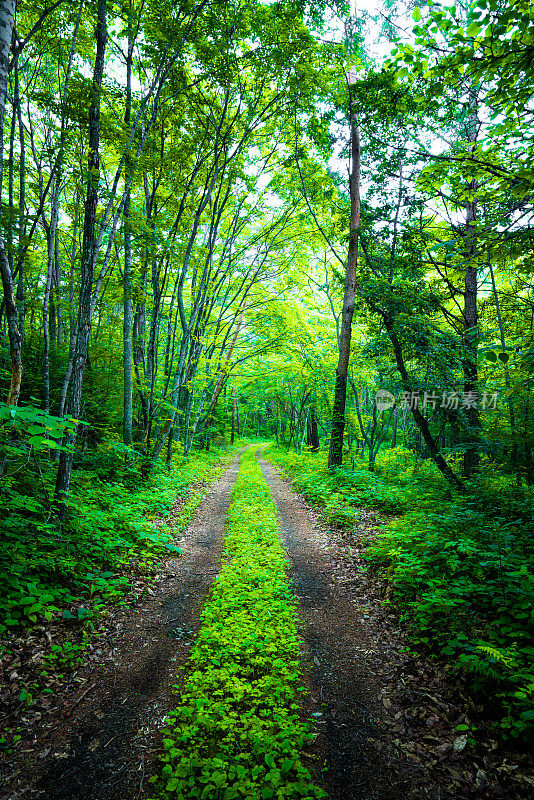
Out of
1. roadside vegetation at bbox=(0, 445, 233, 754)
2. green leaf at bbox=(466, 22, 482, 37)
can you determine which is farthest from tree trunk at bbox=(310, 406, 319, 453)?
green leaf at bbox=(466, 22, 482, 37)

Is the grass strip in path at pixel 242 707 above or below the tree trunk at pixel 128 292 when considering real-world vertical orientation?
below

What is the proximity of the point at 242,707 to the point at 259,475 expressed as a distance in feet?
40.7

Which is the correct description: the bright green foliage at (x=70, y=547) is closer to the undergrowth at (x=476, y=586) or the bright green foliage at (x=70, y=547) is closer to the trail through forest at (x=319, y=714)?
the trail through forest at (x=319, y=714)

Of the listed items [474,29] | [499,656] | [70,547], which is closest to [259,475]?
[70,547]

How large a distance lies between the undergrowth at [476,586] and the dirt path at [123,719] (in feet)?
9.25

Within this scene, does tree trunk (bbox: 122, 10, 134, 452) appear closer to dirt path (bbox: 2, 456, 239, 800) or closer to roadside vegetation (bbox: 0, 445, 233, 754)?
roadside vegetation (bbox: 0, 445, 233, 754)

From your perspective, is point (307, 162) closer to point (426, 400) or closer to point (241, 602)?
point (426, 400)

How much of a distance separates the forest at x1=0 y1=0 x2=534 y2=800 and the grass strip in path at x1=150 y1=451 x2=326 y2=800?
0.07 ft

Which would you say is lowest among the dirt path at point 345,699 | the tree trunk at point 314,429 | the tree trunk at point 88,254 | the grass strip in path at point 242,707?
the dirt path at point 345,699

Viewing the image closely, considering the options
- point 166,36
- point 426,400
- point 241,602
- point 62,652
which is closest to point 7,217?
point 166,36

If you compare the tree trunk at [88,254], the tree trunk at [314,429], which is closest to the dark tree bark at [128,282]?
the tree trunk at [88,254]

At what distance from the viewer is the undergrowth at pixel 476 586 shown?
272 cm

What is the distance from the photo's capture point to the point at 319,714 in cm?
298

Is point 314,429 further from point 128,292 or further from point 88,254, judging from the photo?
point 88,254
